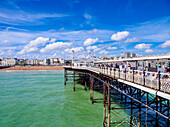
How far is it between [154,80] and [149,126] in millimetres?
8428

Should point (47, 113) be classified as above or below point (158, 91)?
below

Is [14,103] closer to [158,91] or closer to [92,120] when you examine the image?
[92,120]

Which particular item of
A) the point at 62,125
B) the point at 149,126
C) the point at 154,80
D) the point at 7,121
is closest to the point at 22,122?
the point at 7,121

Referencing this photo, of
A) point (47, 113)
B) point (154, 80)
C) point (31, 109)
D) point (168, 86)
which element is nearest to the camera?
point (168, 86)

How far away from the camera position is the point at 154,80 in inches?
316

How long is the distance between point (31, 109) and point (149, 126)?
14719 millimetres

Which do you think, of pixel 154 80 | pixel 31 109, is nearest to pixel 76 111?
pixel 31 109

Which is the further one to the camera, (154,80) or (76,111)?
(76,111)

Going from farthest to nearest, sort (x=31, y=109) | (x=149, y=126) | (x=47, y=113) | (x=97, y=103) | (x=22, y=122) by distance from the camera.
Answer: (x=97, y=103) < (x=31, y=109) < (x=47, y=113) < (x=22, y=122) < (x=149, y=126)

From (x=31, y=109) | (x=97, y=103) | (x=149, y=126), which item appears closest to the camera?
(x=149, y=126)

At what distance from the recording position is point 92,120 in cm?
1576

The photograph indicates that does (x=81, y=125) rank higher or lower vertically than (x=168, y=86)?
lower

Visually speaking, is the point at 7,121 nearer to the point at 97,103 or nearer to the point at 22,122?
the point at 22,122

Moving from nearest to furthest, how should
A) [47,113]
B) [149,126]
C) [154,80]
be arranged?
[154,80]
[149,126]
[47,113]
